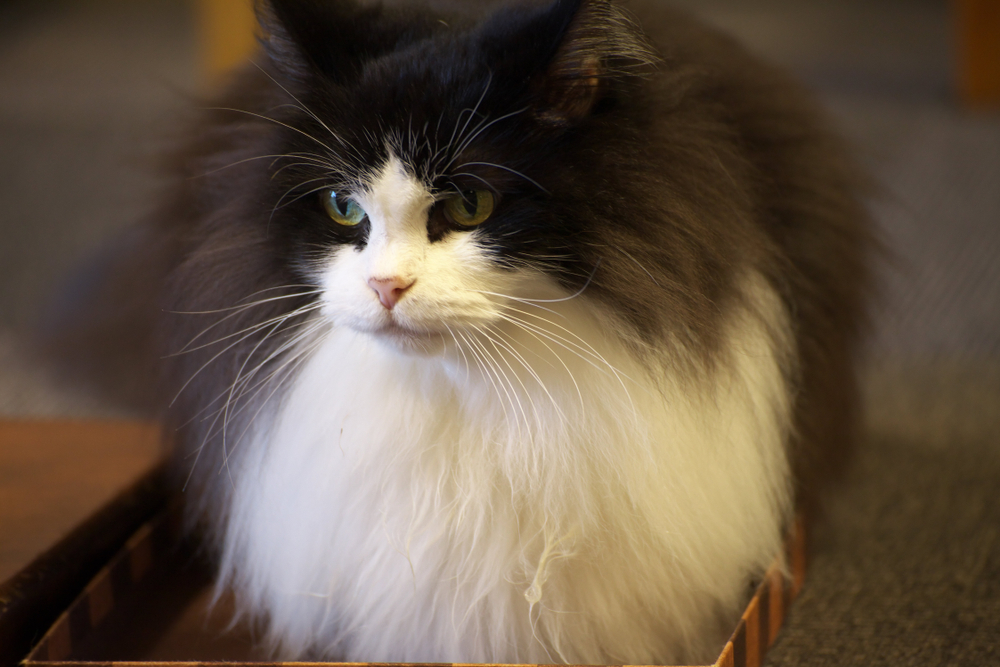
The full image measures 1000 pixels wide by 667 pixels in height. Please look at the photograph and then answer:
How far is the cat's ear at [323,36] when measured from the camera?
848 millimetres

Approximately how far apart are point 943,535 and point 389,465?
888 mm

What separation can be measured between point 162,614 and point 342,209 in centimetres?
61

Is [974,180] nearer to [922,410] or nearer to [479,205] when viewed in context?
[922,410]

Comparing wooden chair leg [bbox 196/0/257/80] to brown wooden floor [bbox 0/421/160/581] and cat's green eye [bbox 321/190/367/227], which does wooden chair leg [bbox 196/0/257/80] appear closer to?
brown wooden floor [bbox 0/421/160/581]

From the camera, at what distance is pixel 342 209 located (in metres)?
0.85

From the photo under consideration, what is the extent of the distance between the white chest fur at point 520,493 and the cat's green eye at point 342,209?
0.11m

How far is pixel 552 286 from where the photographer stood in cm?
82

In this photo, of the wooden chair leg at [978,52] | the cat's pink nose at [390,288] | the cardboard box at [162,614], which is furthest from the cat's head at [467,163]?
the wooden chair leg at [978,52]

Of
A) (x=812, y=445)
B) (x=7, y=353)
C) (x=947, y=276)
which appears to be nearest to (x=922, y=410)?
(x=947, y=276)

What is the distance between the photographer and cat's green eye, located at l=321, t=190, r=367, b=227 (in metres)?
0.84

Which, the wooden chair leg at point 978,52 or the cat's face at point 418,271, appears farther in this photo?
the wooden chair leg at point 978,52

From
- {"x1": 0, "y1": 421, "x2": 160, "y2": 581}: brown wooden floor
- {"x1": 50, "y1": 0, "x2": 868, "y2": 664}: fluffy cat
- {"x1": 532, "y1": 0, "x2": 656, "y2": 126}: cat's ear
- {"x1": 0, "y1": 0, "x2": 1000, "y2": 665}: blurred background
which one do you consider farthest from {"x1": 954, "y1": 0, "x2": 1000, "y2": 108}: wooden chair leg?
{"x1": 0, "y1": 421, "x2": 160, "y2": 581}: brown wooden floor

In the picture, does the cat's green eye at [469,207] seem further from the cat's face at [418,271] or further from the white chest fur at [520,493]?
the white chest fur at [520,493]

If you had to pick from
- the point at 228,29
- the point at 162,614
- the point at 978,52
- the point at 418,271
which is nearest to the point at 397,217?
the point at 418,271
